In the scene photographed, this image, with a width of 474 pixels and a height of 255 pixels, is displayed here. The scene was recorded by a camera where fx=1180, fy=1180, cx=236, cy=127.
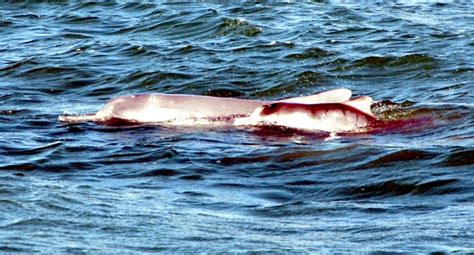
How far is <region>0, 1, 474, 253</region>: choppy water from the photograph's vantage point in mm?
6910

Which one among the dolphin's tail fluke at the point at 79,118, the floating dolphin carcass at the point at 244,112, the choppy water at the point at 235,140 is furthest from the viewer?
the dolphin's tail fluke at the point at 79,118

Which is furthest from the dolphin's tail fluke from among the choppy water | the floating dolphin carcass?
the choppy water

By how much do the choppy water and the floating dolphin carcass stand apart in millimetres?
226

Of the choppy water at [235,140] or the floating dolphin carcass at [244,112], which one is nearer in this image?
the choppy water at [235,140]

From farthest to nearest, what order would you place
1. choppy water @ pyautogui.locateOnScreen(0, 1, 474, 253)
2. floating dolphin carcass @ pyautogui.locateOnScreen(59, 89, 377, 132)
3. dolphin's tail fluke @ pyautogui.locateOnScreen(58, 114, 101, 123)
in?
dolphin's tail fluke @ pyautogui.locateOnScreen(58, 114, 101, 123) < floating dolphin carcass @ pyautogui.locateOnScreen(59, 89, 377, 132) < choppy water @ pyautogui.locateOnScreen(0, 1, 474, 253)

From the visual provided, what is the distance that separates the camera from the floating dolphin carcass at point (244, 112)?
10367 millimetres

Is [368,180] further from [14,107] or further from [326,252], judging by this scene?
[14,107]

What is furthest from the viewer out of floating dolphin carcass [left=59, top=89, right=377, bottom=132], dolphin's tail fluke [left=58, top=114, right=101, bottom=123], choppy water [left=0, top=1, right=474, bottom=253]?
dolphin's tail fluke [left=58, top=114, right=101, bottom=123]

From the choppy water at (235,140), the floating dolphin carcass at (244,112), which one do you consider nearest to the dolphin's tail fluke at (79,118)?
the floating dolphin carcass at (244,112)

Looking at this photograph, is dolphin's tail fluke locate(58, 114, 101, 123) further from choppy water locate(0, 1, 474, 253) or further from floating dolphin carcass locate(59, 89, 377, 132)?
choppy water locate(0, 1, 474, 253)

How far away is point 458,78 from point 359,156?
4.15 m

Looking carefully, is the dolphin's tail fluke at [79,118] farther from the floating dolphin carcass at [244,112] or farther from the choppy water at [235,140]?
the choppy water at [235,140]

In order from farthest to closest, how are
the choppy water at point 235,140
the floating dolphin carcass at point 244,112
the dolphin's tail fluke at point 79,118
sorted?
the dolphin's tail fluke at point 79,118, the floating dolphin carcass at point 244,112, the choppy water at point 235,140

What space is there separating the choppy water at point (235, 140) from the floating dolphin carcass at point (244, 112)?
226mm
